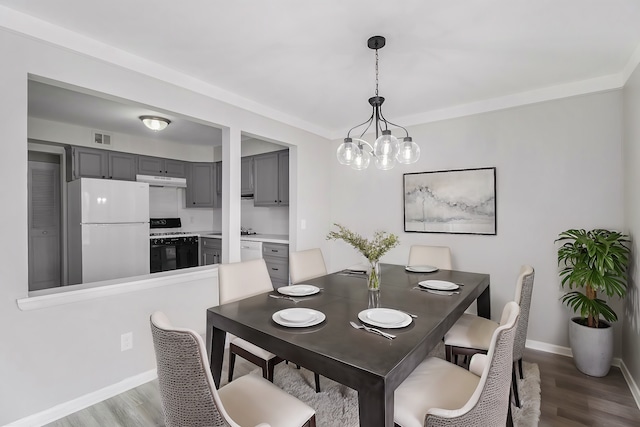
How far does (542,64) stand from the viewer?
2371 millimetres

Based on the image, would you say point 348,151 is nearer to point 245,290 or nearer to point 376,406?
point 245,290

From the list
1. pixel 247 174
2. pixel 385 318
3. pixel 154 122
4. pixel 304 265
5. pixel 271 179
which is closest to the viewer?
pixel 385 318

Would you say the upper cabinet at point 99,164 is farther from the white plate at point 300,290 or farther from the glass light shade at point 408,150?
the glass light shade at point 408,150

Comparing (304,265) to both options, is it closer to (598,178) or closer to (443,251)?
(443,251)

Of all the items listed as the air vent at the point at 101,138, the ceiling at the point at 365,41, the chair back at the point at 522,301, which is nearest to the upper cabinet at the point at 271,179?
the ceiling at the point at 365,41

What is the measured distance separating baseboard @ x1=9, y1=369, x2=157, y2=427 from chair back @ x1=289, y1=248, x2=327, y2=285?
4.31ft

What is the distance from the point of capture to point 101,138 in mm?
4219

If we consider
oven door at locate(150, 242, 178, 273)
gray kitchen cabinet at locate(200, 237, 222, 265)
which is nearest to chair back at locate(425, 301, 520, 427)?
gray kitchen cabinet at locate(200, 237, 222, 265)

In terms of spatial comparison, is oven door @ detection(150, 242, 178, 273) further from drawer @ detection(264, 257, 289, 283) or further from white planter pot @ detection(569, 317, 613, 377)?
white planter pot @ detection(569, 317, 613, 377)

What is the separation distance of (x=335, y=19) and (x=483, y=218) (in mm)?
2383

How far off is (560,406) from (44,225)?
5956mm

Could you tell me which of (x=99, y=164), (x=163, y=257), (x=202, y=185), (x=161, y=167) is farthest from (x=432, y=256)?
(x=99, y=164)

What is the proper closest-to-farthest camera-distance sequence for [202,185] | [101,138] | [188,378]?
[188,378], [101,138], [202,185]

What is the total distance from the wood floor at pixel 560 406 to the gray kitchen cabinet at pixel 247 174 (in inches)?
112
